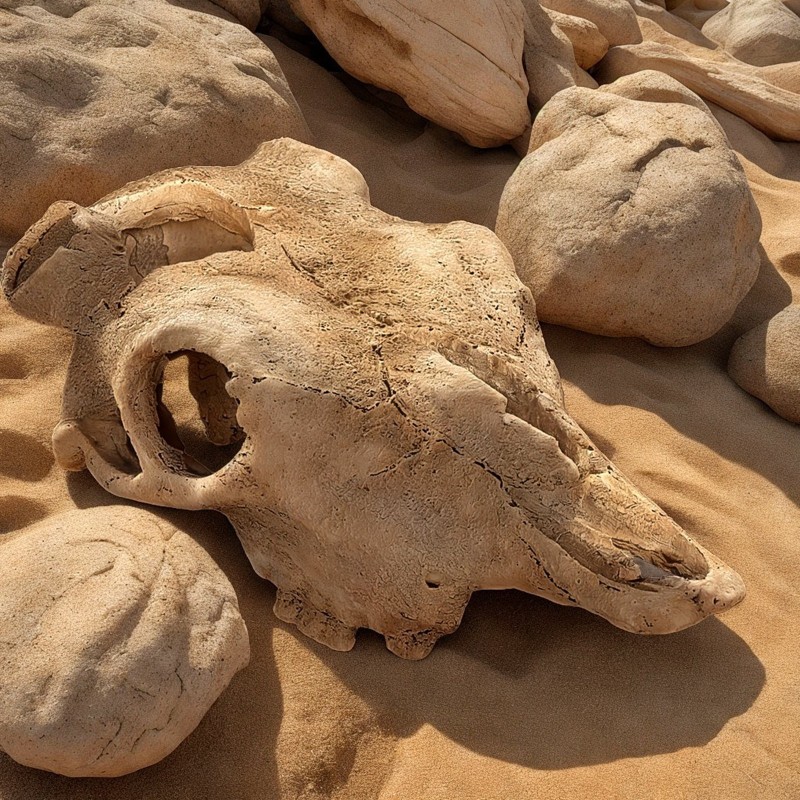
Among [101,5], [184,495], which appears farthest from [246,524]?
[101,5]

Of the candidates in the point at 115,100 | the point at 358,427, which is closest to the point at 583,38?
the point at 115,100

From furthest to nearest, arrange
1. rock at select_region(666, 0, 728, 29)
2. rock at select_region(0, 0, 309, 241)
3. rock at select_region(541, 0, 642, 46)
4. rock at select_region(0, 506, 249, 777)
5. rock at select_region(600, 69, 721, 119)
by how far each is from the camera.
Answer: rock at select_region(666, 0, 728, 29) < rock at select_region(541, 0, 642, 46) < rock at select_region(600, 69, 721, 119) < rock at select_region(0, 0, 309, 241) < rock at select_region(0, 506, 249, 777)

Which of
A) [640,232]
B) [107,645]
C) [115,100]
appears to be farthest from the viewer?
[115,100]

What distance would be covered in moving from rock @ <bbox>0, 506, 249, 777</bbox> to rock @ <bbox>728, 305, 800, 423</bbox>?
Result: 211 centimetres

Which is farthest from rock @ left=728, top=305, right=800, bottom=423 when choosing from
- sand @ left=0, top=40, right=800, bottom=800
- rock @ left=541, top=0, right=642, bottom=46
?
rock @ left=541, top=0, right=642, bottom=46

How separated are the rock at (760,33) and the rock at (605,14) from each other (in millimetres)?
1791

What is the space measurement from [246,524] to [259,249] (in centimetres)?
77

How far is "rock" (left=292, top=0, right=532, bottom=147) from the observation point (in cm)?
402

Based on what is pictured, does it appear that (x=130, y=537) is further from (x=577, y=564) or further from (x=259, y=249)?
(x=577, y=564)

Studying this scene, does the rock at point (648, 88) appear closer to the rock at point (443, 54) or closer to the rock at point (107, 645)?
the rock at point (443, 54)

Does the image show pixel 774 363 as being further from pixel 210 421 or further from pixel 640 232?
pixel 210 421

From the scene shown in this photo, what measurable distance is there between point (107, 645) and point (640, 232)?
2.27 meters

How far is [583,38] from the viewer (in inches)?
195

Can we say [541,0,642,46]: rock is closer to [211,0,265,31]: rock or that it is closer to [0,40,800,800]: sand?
[211,0,265,31]: rock
